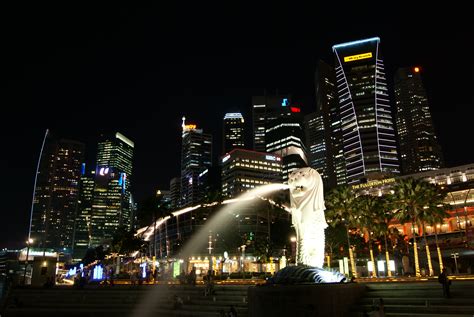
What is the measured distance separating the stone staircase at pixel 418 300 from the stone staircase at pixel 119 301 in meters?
7.03

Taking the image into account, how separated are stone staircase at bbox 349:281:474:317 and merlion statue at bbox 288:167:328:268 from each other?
3.24 meters

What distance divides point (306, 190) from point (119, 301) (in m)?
16.8

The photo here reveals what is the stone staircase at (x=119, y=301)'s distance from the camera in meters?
25.6

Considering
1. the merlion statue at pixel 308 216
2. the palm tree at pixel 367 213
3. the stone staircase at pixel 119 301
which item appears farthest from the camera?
the palm tree at pixel 367 213

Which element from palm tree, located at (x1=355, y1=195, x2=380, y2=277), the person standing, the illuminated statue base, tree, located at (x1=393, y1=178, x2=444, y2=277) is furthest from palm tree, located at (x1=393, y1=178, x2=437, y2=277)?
the illuminated statue base

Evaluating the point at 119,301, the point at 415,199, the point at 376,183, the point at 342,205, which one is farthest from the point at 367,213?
the point at 376,183

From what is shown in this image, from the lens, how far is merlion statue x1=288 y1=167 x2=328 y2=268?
880 inches

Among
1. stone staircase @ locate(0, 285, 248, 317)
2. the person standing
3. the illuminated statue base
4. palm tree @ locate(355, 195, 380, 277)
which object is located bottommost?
stone staircase @ locate(0, 285, 248, 317)

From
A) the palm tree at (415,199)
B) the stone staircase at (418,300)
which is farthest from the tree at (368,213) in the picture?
the stone staircase at (418,300)

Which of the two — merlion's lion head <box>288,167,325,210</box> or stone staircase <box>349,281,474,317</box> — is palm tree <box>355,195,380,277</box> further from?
merlion's lion head <box>288,167,325,210</box>

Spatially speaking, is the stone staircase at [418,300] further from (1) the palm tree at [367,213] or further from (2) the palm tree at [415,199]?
(1) the palm tree at [367,213]

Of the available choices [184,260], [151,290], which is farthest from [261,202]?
[151,290]

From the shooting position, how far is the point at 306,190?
2308 cm

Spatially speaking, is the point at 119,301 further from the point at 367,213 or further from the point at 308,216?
the point at 367,213
